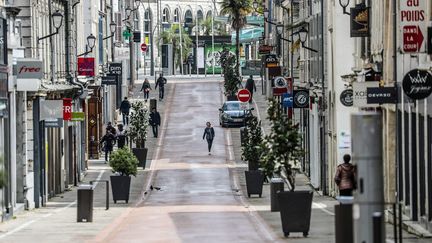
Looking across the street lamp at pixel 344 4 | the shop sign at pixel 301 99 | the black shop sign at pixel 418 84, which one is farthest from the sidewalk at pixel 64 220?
the street lamp at pixel 344 4

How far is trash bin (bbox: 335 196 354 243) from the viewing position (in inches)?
975

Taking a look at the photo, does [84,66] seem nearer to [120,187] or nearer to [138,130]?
[138,130]

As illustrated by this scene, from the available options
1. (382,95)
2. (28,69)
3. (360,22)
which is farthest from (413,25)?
(28,69)

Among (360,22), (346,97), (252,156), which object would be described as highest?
(360,22)

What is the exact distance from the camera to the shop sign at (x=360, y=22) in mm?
45094

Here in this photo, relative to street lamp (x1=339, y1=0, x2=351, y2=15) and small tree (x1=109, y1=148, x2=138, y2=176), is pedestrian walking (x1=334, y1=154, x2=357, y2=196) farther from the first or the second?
small tree (x1=109, y1=148, x2=138, y2=176)

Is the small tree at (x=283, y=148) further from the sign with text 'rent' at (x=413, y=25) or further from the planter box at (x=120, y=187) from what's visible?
the planter box at (x=120, y=187)

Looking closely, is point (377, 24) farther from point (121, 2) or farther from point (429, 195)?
point (121, 2)

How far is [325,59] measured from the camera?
56250mm

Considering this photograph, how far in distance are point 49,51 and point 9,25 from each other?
39.8 ft

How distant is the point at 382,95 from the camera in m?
34.8

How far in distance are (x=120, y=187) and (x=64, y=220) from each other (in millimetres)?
9308

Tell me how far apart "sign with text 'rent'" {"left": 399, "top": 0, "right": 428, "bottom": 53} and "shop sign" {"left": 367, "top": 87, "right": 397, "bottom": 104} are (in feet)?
10.1

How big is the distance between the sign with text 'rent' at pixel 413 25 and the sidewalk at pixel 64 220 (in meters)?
8.02
